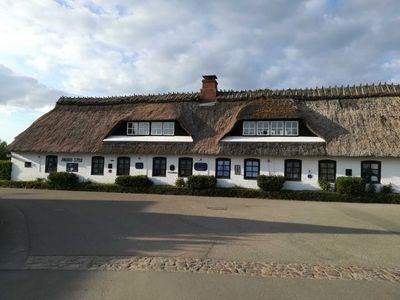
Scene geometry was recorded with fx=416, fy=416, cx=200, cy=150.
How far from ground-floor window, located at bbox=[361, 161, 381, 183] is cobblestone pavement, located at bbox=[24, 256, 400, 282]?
16186 millimetres

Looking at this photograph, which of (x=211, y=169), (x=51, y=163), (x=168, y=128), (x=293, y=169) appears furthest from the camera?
(x=51, y=163)

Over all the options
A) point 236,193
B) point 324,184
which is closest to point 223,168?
point 236,193

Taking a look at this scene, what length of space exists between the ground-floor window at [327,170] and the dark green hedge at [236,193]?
4.98 ft

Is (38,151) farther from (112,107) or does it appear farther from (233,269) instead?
(233,269)

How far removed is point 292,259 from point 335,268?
3.15ft

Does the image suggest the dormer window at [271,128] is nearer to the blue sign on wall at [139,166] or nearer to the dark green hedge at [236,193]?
the dark green hedge at [236,193]

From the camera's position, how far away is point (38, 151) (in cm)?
2888

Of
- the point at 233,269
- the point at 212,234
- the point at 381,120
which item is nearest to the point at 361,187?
the point at 381,120

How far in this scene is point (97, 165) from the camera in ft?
92.6

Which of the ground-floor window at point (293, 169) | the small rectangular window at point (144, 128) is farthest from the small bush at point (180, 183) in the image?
the ground-floor window at point (293, 169)

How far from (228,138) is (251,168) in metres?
2.39

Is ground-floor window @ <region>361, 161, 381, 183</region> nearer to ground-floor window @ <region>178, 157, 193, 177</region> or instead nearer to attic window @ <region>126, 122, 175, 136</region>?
ground-floor window @ <region>178, 157, 193, 177</region>

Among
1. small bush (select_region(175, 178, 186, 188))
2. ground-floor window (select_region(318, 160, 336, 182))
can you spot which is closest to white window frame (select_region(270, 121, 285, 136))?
ground-floor window (select_region(318, 160, 336, 182))

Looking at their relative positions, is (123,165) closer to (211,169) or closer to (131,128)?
(131,128)
